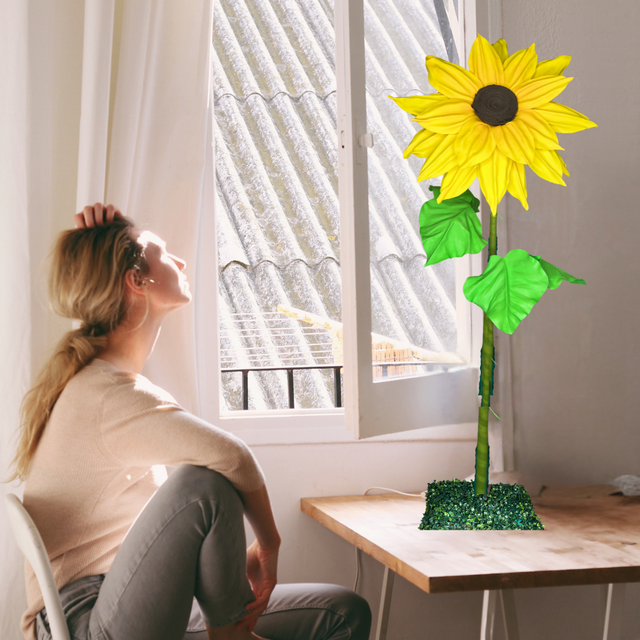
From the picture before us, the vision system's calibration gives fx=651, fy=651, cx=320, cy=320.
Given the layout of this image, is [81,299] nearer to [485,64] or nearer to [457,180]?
[457,180]

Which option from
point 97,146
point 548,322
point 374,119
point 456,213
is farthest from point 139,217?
point 548,322

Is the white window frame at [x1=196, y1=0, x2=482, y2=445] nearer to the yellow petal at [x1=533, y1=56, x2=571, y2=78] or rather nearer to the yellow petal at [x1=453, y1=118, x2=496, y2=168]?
the yellow petal at [x1=453, y1=118, x2=496, y2=168]

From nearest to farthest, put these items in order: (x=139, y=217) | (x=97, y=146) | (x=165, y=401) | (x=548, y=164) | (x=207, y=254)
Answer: (x=165, y=401), (x=548, y=164), (x=97, y=146), (x=139, y=217), (x=207, y=254)

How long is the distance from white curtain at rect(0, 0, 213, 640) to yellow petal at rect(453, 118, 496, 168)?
0.72 meters

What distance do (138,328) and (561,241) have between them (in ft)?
3.39

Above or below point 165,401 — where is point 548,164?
above

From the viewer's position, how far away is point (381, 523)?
1.29 meters

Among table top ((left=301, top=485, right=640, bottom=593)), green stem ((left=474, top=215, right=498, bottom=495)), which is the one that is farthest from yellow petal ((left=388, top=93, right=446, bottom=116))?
table top ((left=301, top=485, right=640, bottom=593))

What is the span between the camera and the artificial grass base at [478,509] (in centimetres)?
118

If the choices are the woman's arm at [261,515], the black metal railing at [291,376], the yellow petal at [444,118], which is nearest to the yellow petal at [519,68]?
the yellow petal at [444,118]

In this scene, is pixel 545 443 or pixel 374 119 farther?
pixel 545 443

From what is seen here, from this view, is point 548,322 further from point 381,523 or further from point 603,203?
point 381,523

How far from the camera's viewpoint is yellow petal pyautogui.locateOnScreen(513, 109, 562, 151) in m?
1.13

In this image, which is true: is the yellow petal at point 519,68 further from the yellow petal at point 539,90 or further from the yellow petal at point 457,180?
the yellow petal at point 457,180
